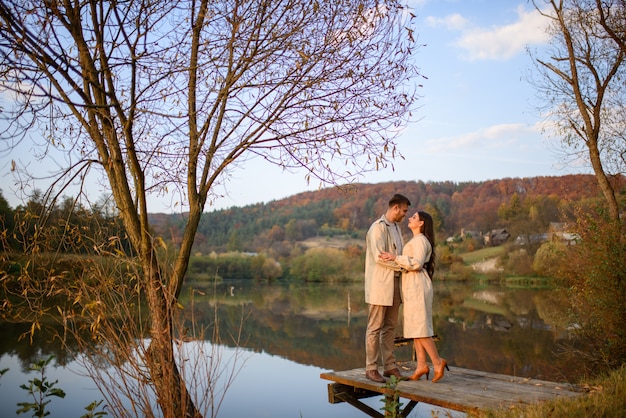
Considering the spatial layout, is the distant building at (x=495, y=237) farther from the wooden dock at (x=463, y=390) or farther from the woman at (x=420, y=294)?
the woman at (x=420, y=294)

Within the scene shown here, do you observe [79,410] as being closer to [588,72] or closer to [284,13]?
[284,13]

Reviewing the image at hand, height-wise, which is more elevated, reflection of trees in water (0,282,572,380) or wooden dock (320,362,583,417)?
wooden dock (320,362,583,417)

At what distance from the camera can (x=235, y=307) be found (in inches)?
1130

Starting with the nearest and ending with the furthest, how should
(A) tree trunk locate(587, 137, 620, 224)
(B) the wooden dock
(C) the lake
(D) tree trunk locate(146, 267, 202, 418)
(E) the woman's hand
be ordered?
(D) tree trunk locate(146, 267, 202, 418)
(B) the wooden dock
(E) the woman's hand
(A) tree trunk locate(587, 137, 620, 224)
(C) the lake

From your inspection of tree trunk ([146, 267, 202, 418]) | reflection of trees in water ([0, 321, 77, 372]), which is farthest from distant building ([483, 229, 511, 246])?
tree trunk ([146, 267, 202, 418])

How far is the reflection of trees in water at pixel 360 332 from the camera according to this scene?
14.9 metres

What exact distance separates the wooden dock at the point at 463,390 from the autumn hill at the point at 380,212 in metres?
31.2

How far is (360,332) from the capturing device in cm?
2055

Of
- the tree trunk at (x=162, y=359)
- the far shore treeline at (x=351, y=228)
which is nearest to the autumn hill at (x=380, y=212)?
the far shore treeline at (x=351, y=228)

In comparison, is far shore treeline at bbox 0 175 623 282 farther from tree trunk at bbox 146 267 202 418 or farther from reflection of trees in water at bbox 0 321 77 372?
tree trunk at bbox 146 267 202 418

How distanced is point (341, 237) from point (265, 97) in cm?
4959

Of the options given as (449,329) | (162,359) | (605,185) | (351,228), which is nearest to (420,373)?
(162,359)

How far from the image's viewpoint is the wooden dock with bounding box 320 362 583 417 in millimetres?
5359

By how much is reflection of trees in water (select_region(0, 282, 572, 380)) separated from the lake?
0.10 ft
